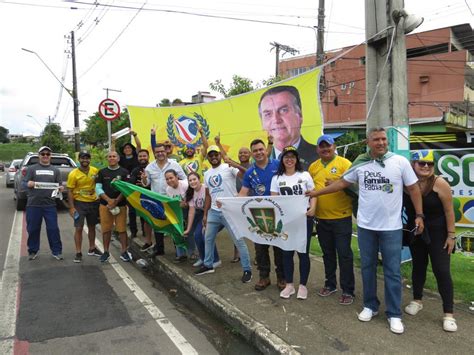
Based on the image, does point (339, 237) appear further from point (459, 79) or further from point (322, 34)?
point (459, 79)

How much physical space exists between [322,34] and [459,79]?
18.3 metres

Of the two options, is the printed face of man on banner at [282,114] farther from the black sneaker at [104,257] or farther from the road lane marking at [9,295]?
the road lane marking at [9,295]

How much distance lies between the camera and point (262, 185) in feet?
16.0

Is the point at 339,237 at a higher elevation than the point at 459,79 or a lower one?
lower

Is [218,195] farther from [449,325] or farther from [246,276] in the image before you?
[449,325]

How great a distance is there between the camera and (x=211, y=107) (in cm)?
872

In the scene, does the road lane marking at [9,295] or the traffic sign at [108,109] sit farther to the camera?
the traffic sign at [108,109]

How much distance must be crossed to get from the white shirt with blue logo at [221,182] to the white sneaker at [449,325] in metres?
2.82

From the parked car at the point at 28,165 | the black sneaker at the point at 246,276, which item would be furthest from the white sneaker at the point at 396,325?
the parked car at the point at 28,165

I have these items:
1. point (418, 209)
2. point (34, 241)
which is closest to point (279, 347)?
→ point (418, 209)

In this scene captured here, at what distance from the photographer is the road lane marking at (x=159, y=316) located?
3.86m

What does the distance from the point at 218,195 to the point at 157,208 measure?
4.45 ft

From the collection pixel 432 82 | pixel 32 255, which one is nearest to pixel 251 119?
pixel 32 255

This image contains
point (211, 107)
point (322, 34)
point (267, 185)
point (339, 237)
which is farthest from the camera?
point (322, 34)
